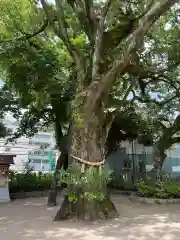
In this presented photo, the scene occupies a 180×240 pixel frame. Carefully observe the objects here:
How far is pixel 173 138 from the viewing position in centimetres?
1409

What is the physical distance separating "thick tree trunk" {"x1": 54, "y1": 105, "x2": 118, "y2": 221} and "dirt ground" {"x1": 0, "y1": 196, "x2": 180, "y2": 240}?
0.29 metres

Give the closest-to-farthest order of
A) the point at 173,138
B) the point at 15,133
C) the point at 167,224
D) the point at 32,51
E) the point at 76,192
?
1. the point at 167,224
2. the point at 76,192
3. the point at 32,51
4. the point at 173,138
5. the point at 15,133

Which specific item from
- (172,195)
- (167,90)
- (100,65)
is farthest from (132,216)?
(167,90)

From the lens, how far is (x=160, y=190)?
36.2 ft

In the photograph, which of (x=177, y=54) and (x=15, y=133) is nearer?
(x=177, y=54)

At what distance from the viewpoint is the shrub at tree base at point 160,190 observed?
10969 millimetres

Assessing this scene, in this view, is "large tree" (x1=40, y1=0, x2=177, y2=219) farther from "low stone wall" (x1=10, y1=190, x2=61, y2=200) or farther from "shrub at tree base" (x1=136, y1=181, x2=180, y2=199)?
"low stone wall" (x1=10, y1=190, x2=61, y2=200)

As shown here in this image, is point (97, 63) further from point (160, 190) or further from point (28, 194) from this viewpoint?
point (28, 194)

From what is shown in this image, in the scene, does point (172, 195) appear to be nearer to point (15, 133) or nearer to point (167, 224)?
point (167, 224)

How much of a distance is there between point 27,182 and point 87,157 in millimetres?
8424

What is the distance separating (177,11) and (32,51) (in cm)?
557

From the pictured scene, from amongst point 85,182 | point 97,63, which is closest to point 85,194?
point 85,182

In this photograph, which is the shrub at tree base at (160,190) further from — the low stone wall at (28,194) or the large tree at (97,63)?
the low stone wall at (28,194)

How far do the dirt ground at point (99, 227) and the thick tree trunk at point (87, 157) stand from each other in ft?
0.94
